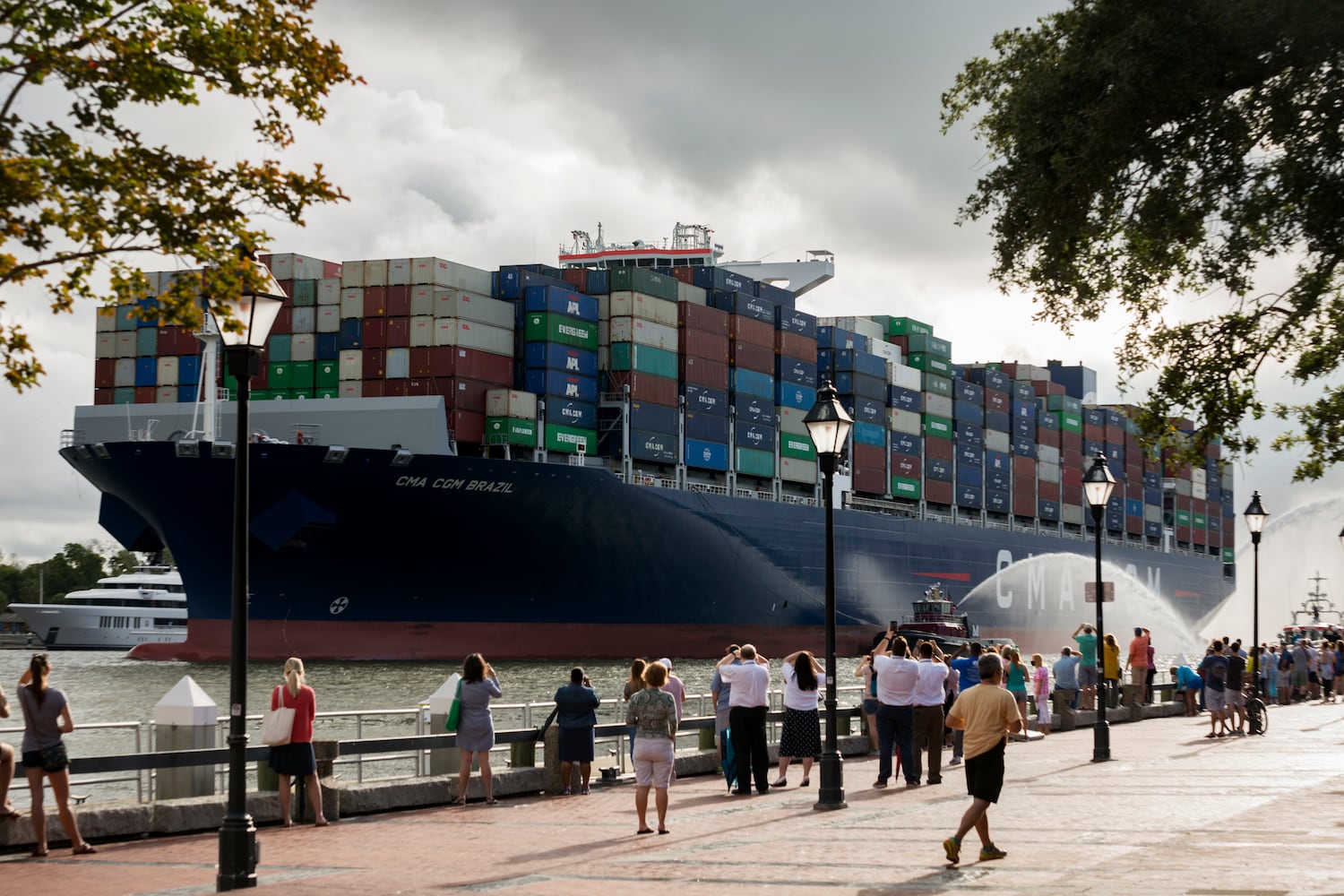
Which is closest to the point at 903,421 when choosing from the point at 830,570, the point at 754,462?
the point at 754,462

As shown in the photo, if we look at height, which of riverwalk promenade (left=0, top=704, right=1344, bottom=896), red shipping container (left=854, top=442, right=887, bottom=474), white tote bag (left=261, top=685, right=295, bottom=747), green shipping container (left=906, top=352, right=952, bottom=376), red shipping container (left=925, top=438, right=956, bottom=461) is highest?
green shipping container (left=906, top=352, right=952, bottom=376)

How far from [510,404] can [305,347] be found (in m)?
7.47

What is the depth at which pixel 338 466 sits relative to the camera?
46.4 m

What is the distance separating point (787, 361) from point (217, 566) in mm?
25428

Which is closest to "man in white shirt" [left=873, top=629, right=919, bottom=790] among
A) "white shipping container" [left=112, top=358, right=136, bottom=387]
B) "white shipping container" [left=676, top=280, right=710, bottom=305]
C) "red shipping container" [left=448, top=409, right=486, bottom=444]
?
"red shipping container" [left=448, top=409, right=486, bottom=444]

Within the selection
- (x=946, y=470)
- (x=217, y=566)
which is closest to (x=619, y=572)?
(x=217, y=566)

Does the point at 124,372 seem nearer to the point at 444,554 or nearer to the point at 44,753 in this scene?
the point at 444,554

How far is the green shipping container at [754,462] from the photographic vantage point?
58.8 m

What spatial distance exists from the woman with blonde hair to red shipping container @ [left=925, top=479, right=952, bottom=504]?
198ft

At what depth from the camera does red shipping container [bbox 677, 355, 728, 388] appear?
2212 inches

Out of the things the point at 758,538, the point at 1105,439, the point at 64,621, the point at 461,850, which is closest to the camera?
the point at 461,850

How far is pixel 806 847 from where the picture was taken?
42.5 feet

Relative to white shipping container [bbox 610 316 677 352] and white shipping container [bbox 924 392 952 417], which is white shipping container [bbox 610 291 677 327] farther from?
white shipping container [bbox 924 392 952 417]

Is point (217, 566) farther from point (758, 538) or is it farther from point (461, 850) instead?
point (461, 850)
